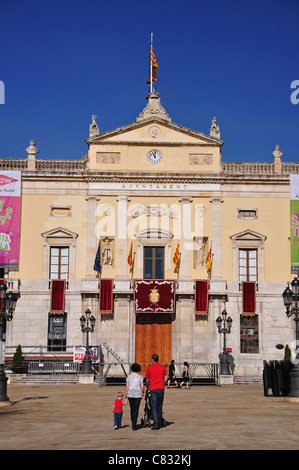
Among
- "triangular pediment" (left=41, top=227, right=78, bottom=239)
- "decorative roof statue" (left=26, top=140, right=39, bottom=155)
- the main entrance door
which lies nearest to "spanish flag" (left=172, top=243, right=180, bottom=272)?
the main entrance door

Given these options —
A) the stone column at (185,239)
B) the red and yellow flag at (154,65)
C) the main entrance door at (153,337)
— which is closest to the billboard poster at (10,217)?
the main entrance door at (153,337)

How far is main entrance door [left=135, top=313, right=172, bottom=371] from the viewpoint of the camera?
37844 mm

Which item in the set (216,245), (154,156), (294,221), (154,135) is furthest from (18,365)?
(294,221)

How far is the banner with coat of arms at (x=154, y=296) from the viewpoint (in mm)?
37688

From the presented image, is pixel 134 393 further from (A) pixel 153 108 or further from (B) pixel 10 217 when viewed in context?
(A) pixel 153 108

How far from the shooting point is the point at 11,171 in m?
39.2

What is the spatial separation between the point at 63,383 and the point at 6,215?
1050 centimetres

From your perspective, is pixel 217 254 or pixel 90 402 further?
pixel 217 254

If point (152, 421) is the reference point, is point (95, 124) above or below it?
above

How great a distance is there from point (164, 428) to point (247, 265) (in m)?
23.9

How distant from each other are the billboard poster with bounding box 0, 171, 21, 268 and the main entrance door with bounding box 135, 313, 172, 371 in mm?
7845

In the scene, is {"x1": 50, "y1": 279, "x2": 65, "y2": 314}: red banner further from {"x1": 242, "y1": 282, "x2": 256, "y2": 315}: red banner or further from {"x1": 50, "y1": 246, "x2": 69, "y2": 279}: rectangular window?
{"x1": 242, "y1": 282, "x2": 256, "y2": 315}: red banner
